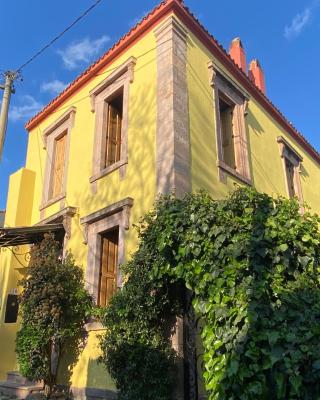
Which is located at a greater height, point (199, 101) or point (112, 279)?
point (199, 101)

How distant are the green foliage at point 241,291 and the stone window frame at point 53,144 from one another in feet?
17.5

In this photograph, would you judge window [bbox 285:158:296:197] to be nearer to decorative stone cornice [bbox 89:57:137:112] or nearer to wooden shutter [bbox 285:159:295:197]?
wooden shutter [bbox 285:159:295:197]

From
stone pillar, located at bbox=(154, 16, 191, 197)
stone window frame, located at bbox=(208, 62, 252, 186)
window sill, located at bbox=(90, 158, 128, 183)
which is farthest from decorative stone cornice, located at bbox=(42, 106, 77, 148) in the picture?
stone window frame, located at bbox=(208, 62, 252, 186)

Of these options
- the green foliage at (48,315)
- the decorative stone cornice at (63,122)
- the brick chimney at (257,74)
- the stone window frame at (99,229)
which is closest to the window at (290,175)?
the brick chimney at (257,74)

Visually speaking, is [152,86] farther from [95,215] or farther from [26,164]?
[26,164]

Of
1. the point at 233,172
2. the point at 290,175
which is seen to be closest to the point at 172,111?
the point at 233,172

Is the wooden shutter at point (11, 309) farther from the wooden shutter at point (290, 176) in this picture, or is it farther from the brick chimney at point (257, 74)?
the brick chimney at point (257, 74)

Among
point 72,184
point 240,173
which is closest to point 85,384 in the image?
point 72,184

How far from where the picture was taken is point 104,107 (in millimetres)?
10859

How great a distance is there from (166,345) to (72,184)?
5596 millimetres

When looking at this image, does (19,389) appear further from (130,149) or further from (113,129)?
(113,129)

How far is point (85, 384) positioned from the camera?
833 cm

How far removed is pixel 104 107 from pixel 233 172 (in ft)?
12.2

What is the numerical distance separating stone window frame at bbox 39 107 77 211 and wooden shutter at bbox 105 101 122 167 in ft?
4.71
